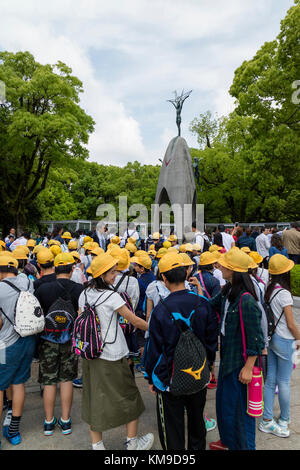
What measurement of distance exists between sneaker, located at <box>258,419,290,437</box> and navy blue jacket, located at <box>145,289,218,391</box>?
1545 millimetres

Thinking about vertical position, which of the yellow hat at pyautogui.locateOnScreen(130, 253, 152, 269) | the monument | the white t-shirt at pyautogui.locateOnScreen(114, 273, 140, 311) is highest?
the monument

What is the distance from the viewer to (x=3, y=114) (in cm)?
1914

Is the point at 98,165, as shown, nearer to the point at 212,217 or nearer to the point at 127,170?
the point at 127,170

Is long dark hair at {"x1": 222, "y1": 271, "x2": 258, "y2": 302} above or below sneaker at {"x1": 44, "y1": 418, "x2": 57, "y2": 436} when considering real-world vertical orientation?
above

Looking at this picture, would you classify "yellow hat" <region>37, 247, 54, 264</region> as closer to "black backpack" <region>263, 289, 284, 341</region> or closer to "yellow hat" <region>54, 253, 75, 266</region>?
"yellow hat" <region>54, 253, 75, 266</region>

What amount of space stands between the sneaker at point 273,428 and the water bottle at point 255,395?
0.88 meters

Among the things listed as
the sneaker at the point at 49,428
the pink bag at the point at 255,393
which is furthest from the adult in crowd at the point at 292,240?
the sneaker at the point at 49,428

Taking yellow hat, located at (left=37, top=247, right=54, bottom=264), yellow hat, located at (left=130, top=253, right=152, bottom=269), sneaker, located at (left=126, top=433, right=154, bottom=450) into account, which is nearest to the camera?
sneaker, located at (left=126, top=433, right=154, bottom=450)

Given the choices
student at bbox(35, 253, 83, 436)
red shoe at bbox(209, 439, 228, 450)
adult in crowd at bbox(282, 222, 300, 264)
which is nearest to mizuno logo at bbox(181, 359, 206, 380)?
red shoe at bbox(209, 439, 228, 450)

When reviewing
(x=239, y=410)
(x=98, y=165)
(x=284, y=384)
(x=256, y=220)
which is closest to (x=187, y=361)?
(x=239, y=410)

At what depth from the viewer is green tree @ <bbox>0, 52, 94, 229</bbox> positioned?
17.8 meters

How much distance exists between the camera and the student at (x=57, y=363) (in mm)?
3348

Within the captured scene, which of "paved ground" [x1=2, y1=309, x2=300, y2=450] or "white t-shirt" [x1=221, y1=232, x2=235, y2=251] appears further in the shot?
"white t-shirt" [x1=221, y1=232, x2=235, y2=251]

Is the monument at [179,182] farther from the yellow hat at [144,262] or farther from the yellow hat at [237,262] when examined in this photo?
the yellow hat at [237,262]
